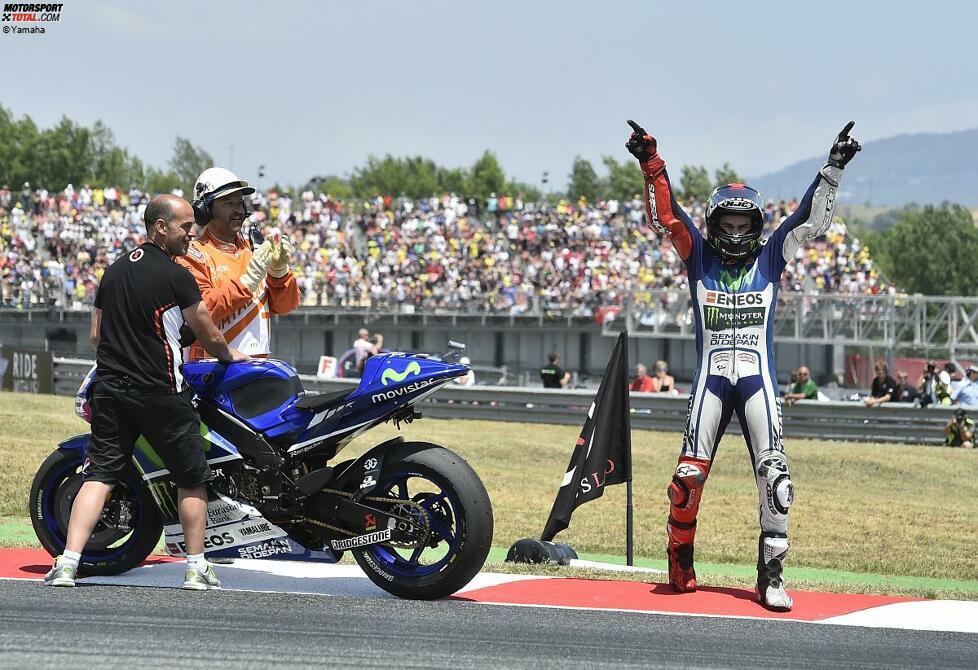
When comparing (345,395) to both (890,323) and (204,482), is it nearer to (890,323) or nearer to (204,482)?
(204,482)

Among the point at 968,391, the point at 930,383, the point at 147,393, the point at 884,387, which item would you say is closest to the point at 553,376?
Answer: the point at 884,387

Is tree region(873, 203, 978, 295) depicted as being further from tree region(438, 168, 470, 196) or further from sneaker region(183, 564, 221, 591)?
sneaker region(183, 564, 221, 591)

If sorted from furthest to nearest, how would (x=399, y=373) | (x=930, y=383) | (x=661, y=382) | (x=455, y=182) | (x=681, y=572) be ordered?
(x=455, y=182)
(x=661, y=382)
(x=930, y=383)
(x=681, y=572)
(x=399, y=373)

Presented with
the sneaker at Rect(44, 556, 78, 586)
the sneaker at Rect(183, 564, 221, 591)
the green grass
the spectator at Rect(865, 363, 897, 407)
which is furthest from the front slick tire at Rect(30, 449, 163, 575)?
the spectator at Rect(865, 363, 897, 407)

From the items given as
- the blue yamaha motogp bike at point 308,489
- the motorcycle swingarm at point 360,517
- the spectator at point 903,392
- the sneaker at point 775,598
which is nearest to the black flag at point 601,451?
the blue yamaha motogp bike at point 308,489

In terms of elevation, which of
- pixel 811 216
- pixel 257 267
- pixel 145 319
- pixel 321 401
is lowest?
pixel 321 401

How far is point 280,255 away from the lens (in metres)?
6.77

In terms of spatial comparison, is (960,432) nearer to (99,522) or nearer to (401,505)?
(401,505)

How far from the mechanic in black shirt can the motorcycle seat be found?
0.42 m

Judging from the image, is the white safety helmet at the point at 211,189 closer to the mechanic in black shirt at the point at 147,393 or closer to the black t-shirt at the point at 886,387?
the mechanic in black shirt at the point at 147,393

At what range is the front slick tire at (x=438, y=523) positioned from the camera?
18.7ft

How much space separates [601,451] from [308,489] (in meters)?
2.44

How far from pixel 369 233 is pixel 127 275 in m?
41.1

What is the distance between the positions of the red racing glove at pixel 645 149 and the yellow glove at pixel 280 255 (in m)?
1.77
